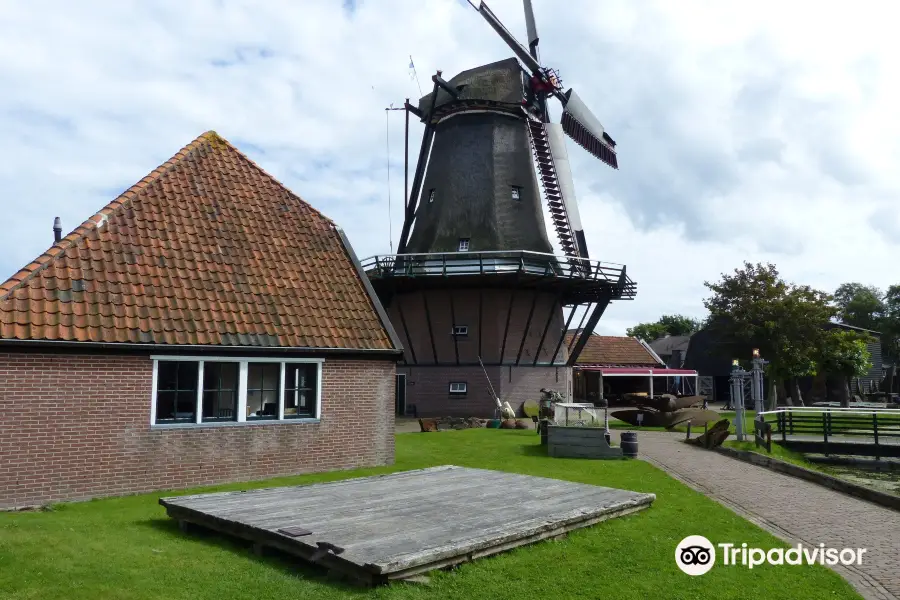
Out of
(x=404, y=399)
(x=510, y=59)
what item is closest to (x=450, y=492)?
(x=404, y=399)

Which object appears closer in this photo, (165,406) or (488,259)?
(165,406)

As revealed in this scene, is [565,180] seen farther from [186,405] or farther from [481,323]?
[186,405]

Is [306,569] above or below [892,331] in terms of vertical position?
below

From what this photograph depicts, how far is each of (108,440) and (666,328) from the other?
88.1 metres

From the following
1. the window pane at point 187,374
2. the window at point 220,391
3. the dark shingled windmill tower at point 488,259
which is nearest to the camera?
the window pane at point 187,374

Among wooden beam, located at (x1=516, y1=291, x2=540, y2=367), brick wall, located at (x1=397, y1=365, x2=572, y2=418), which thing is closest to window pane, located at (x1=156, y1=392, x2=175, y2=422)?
brick wall, located at (x1=397, y1=365, x2=572, y2=418)

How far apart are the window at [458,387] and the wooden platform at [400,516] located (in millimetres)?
15998

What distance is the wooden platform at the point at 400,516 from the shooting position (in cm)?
588

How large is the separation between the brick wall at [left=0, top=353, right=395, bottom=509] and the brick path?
6.75 meters

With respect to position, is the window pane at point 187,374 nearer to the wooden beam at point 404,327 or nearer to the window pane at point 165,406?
the window pane at point 165,406

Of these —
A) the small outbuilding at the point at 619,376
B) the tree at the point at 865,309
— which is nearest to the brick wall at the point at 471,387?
the small outbuilding at the point at 619,376

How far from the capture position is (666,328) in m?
90.4

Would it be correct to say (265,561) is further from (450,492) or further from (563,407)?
(563,407)

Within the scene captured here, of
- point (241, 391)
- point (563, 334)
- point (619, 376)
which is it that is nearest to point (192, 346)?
point (241, 391)
